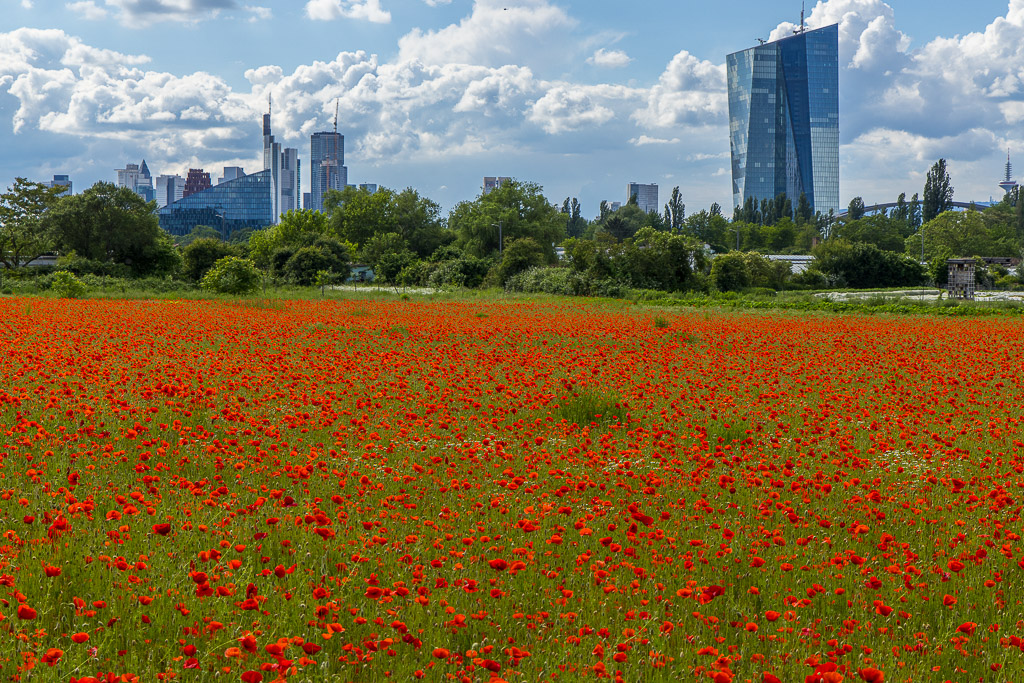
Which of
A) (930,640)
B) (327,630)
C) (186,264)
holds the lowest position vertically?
(930,640)

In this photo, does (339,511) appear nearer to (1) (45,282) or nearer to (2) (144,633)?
(2) (144,633)

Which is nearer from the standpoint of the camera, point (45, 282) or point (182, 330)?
point (182, 330)

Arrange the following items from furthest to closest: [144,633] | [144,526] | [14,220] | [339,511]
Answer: [14,220]
[339,511]
[144,526]
[144,633]

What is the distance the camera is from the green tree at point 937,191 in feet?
457

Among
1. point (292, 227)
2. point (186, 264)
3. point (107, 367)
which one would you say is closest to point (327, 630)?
point (107, 367)

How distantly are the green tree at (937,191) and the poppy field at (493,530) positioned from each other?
480 feet

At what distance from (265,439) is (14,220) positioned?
73.6 metres

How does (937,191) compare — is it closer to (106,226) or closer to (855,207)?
(855,207)

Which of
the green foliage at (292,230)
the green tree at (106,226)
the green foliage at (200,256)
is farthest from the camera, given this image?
the green foliage at (292,230)

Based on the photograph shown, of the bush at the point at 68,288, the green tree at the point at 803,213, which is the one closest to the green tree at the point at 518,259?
the bush at the point at 68,288

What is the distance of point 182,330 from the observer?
56.8 ft

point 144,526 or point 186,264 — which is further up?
point 186,264

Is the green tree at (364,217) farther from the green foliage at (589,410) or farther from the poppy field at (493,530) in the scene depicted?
the green foliage at (589,410)

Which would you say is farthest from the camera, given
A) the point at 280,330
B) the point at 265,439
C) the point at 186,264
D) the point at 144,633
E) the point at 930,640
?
the point at 186,264
